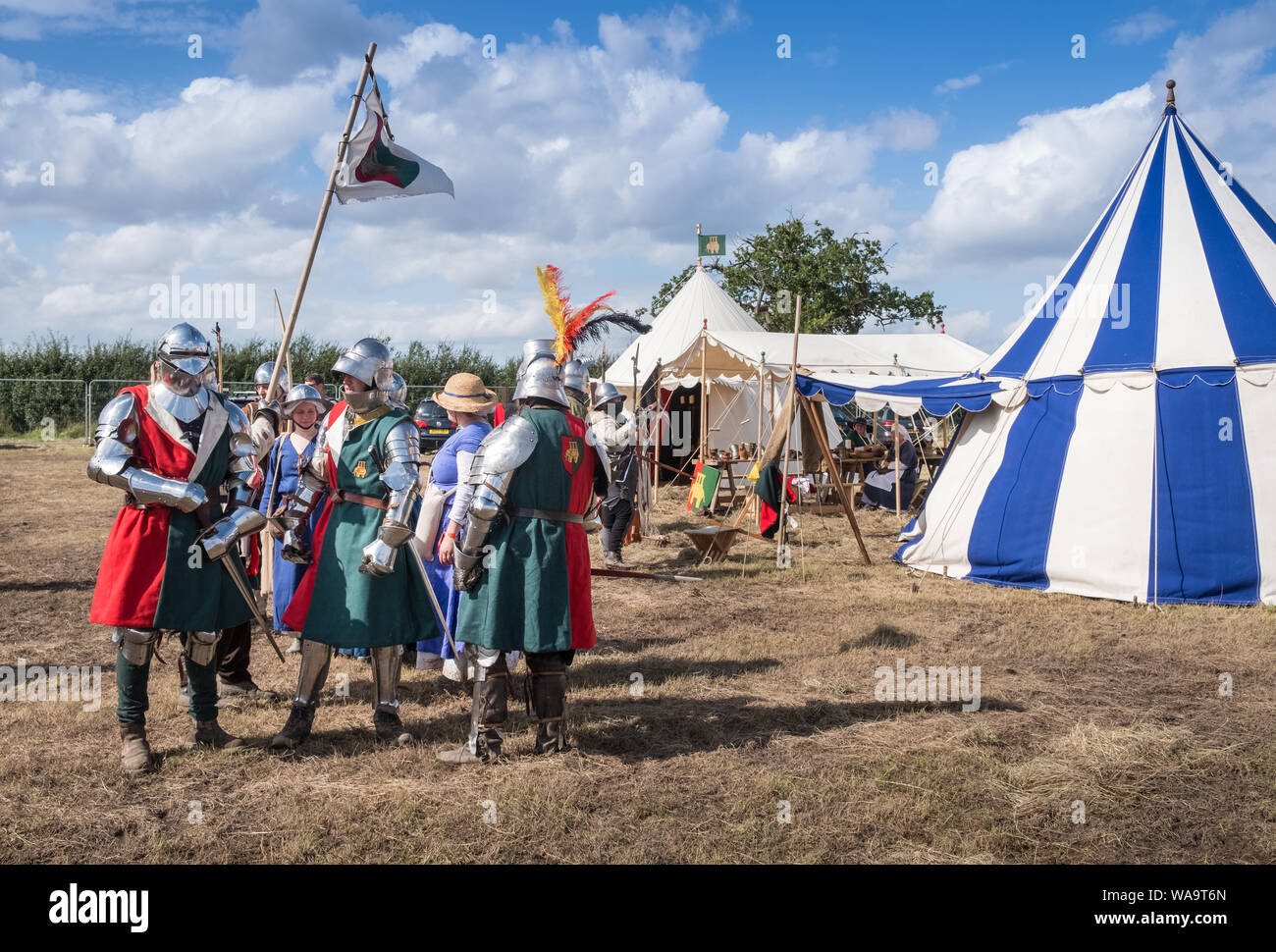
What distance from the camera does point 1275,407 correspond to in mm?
7285

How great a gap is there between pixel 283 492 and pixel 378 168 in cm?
180

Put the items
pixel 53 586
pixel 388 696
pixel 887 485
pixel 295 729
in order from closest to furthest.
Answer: pixel 295 729 < pixel 388 696 < pixel 53 586 < pixel 887 485

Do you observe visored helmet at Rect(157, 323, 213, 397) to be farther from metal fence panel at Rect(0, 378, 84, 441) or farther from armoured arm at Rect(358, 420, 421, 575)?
metal fence panel at Rect(0, 378, 84, 441)

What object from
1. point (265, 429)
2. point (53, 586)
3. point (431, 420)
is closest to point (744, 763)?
point (265, 429)

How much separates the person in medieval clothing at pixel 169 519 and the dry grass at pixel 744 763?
51 centimetres

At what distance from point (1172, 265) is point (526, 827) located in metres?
7.24

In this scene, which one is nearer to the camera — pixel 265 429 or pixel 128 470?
pixel 128 470

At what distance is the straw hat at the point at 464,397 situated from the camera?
4891 mm

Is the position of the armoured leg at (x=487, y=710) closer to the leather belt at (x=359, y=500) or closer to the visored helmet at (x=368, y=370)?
the leather belt at (x=359, y=500)

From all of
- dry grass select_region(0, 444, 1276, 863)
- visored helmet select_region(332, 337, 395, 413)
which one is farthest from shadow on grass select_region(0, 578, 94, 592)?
visored helmet select_region(332, 337, 395, 413)

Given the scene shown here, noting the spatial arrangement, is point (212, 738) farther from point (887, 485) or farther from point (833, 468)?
point (887, 485)

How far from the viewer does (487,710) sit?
3.94m
